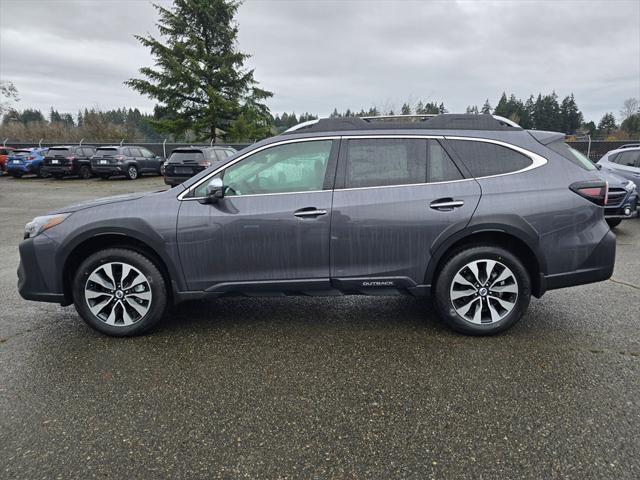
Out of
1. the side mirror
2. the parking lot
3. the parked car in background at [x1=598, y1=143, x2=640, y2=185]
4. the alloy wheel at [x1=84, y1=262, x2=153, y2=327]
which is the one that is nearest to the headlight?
the alloy wheel at [x1=84, y1=262, x2=153, y2=327]

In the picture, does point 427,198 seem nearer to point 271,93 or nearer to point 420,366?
point 420,366

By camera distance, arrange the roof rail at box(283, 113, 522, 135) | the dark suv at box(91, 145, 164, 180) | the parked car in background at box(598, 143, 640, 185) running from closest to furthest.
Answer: the roof rail at box(283, 113, 522, 135) → the parked car in background at box(598, 143, 640, 185) → the dark suv at box(91, 145, 164, 180)

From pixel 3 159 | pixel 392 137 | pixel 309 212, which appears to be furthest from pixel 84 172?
pixel 392 137

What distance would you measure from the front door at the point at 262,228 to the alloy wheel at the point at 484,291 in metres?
1.12

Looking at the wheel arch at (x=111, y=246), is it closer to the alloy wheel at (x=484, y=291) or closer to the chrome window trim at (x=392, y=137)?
the chrome window trim at (x=392, y=137)

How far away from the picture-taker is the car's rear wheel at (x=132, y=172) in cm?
2028

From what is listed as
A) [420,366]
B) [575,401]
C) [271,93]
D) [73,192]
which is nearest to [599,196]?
[575,401]

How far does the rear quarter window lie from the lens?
3.44 meters

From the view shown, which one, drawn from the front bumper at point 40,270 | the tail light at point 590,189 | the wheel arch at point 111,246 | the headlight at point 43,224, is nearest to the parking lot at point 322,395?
the front bumper at point 40,270

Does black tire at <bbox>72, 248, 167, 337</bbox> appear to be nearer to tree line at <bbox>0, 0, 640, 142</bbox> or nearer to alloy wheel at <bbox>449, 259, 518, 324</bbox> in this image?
alloy wheel at <bbox>449, 259, 518, 324</bbox>

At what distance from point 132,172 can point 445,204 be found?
66.4 feet

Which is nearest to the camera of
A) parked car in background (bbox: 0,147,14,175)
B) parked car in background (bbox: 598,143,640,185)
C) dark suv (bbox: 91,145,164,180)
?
parked car in background (bbox: 598,143,640,185)

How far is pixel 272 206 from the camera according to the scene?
3.38 metres

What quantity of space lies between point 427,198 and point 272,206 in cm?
126
